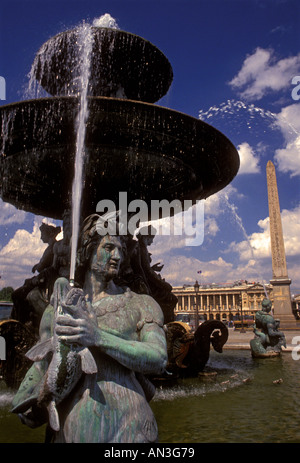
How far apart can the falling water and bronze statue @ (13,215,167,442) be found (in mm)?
2224

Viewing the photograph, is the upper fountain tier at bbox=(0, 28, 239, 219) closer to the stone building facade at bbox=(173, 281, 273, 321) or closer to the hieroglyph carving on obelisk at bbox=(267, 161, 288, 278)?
the hieroglyph carving on obelisk at bbox=(267, 161, 288, 278)

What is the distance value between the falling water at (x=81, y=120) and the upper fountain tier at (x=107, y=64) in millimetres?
82

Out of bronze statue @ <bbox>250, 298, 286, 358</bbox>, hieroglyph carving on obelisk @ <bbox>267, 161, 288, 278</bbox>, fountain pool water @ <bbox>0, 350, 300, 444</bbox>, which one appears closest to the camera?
fountain pool water @ <bbox>0, 350, 300, 444</bbox>

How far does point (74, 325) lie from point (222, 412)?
341 cm

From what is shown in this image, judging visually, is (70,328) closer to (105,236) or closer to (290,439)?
(105,236)

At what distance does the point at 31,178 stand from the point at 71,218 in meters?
0.99

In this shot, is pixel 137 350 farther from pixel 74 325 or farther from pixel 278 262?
pixel 278 262

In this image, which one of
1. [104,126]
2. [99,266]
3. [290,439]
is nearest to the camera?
[99,266]

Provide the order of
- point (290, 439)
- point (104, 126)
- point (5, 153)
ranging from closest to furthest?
point (290, 439) → point (104, 126) → point (5, 153)

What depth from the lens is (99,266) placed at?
6.90ft

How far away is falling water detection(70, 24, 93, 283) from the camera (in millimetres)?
4449

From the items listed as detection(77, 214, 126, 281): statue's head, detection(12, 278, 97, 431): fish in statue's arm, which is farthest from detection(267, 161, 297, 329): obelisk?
detection(12, 278, 97, 431): fish in statue's arm

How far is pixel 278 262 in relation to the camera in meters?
27.8
